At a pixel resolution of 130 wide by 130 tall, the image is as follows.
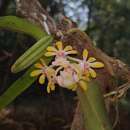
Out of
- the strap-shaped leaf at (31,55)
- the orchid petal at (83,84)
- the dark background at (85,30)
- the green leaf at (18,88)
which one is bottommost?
the dark background at (85,30)

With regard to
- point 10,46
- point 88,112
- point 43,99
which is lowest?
point 43,99

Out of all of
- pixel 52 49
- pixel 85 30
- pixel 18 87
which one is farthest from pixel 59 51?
pixel 85 30

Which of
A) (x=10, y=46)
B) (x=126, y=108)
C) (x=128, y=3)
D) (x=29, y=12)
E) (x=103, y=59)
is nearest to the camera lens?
(x=103, y=59)

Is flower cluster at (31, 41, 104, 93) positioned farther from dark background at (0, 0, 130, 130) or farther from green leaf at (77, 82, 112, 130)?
dark background at (0, 0, 130, 130)

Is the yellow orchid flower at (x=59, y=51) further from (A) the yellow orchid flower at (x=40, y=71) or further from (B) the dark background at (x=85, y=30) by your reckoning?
(B) the dark background at (x=85, y=30)

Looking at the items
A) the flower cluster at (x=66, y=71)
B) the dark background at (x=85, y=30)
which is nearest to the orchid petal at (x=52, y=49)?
the flower cluster at (x=66, y=71)

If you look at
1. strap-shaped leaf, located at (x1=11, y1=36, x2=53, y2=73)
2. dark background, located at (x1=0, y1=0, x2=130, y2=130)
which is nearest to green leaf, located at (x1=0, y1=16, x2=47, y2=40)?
strap-shaped leaf, located at (x1=11, y1=36, x2=53, y2=73)

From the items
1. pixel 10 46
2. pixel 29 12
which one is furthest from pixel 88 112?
pixel 10 46

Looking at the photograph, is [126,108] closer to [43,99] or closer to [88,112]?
[43,99]
